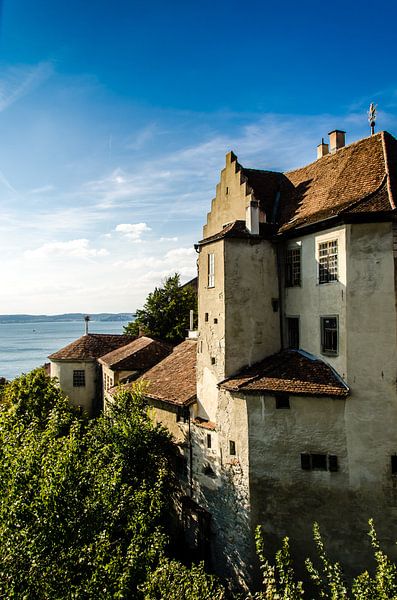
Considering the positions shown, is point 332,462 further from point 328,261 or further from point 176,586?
point 328,261

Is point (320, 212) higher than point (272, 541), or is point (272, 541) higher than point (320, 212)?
point (320, 212)

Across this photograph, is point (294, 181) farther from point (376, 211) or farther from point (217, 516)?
point (217, 516)

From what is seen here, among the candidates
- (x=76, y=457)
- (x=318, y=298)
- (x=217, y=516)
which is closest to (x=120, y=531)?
(x=76, y=457)

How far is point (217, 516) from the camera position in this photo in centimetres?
2100

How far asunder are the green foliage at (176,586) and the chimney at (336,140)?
2106 cm

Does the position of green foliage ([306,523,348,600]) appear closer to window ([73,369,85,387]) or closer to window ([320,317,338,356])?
window ([320,317,338,356])

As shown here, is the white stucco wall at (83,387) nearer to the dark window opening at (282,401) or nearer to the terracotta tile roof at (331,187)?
the terracotta tile roof at (331,187)

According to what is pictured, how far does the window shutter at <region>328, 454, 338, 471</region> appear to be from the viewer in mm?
18250

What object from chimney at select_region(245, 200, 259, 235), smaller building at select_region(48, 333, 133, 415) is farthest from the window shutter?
smaller building at select_region(48, 333, 133, 415)

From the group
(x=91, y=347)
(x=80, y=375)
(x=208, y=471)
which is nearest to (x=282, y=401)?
(x=208, y=471)

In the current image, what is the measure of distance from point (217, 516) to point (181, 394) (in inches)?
246

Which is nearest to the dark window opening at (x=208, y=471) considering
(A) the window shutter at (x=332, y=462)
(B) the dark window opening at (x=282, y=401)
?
(B) the dark window opening at (x=282, y=401)

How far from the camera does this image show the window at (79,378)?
4122cm

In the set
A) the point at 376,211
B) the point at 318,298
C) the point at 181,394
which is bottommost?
the point at 181,394
